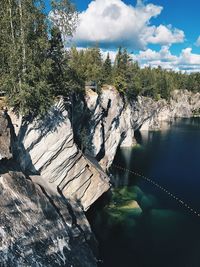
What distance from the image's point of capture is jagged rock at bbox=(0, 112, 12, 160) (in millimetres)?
21891

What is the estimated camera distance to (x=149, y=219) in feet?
118

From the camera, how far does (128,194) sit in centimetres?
4344

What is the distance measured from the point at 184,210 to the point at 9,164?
1025 inches

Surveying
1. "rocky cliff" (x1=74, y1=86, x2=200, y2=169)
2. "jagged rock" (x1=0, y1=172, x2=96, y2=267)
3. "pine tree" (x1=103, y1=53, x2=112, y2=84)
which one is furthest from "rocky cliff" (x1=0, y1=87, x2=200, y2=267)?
"pine tree" (x1=103, y1=53, x2=112, y2=84)

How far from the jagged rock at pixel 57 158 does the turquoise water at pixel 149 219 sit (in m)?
4.72

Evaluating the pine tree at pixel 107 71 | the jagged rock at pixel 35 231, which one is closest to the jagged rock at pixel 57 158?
the jagged rock at pixel 35 231

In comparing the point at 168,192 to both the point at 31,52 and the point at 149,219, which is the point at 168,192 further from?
the point at 31,52

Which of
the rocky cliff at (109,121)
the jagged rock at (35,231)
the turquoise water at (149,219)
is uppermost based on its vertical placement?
the rocky cliff at (109,121)

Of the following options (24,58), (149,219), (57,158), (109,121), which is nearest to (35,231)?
(57,158)

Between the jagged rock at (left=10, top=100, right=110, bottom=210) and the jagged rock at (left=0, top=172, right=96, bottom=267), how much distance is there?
11.3 feet

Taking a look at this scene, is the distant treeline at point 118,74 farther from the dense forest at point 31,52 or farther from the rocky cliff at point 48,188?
the rocky cliff at point 48,188

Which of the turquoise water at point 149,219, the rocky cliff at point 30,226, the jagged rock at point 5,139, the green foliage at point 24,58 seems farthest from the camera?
the turquoise water at point 149,219

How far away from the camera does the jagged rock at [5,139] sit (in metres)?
21.9

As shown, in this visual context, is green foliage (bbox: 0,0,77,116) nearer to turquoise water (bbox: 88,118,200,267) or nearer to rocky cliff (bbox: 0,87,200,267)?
rocky cliff (bbox: 0,87,200,267)
